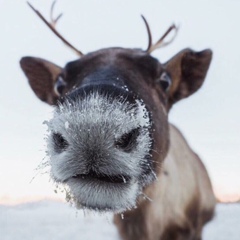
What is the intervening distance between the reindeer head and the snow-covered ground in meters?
0.70

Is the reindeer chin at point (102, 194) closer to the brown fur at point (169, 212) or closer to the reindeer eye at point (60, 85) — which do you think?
the reindeer eye at point (60, 85)

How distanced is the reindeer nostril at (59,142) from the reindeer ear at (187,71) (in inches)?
29.2

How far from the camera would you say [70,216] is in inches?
104

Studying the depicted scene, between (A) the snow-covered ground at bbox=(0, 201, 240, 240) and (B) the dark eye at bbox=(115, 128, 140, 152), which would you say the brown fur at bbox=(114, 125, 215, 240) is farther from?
(B) the dark eye at bbox=(115, 128, 140, 152)

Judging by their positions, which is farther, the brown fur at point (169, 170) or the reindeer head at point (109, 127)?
the brown fur at point (169, 170)

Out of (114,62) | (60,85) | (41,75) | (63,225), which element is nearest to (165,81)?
(114,62)

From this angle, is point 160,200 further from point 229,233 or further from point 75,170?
point 75,170

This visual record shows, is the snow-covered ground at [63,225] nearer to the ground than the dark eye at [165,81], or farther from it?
nearer to the ground

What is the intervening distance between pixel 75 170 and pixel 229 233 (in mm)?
1307

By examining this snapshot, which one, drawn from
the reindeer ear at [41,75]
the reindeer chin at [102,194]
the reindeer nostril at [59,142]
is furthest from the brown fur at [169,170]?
the reindeer nostril at [59,142]

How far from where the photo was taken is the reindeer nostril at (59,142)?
4.75ft

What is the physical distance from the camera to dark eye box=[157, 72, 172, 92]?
1.95 m

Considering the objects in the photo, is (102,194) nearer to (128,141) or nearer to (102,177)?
(102,177)

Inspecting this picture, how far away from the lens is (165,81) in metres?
1.97
